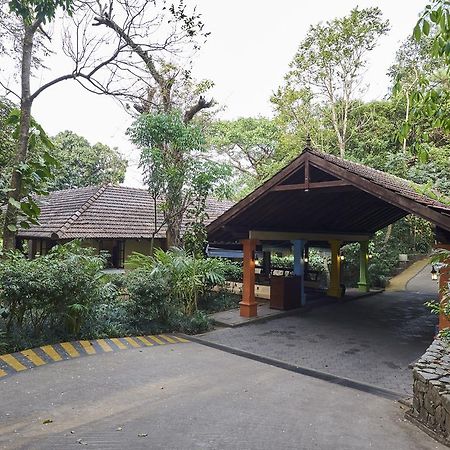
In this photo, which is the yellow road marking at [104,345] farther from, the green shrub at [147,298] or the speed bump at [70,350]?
the green shrub at [147,298]

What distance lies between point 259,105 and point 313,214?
55.6 feet

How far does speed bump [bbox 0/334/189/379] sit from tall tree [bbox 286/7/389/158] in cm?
1379

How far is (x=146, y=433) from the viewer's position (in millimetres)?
4141

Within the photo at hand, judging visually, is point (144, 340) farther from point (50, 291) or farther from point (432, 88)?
point (432, 88)

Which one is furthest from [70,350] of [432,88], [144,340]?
[432,88]

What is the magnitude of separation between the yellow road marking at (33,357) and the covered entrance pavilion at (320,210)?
5188 mm

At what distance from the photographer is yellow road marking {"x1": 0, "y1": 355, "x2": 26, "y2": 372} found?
6.04m

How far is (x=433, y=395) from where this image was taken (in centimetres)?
430

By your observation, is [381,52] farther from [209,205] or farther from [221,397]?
[221,397]

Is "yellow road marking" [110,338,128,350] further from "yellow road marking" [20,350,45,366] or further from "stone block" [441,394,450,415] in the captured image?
"stone block" [441,394,450,415]

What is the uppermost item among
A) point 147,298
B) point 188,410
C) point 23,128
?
point 23,128

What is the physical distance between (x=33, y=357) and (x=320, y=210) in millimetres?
8045

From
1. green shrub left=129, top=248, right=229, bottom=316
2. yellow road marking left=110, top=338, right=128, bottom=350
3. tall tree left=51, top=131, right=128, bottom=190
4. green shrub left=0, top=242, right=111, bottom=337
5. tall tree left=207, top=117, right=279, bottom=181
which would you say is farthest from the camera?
tall tree left=207, top=117, right=279, bottom=181

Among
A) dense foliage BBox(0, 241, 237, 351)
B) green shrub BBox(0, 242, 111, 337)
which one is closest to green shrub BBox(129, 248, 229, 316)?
dense foliage BBox(0, 241, 237, 351)
